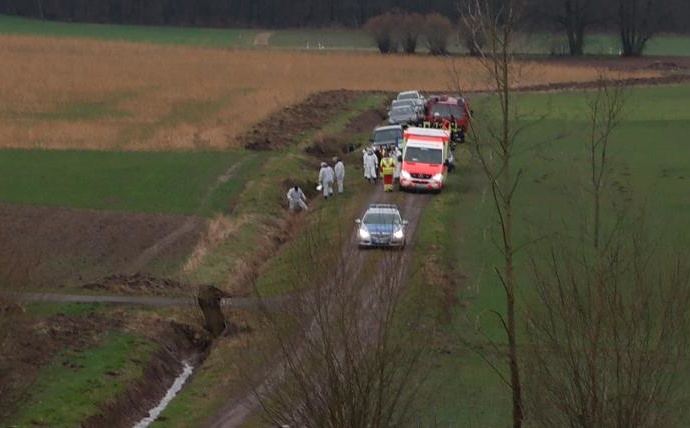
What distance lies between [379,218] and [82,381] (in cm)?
1257

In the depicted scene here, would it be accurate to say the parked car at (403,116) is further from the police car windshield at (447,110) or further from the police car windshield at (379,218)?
the police car windshield at (379,218)

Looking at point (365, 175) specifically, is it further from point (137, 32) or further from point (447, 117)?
point (137, 32)

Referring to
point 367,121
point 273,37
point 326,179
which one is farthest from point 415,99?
point 273,37

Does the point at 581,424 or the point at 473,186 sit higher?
the point at 581,424

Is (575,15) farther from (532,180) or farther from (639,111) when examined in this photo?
(532,180)

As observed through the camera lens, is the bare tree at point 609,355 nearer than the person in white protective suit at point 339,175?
Yes

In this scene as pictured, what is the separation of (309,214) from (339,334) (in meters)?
27.1

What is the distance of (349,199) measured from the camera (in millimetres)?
46562

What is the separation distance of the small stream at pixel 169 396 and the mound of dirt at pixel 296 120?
29615 mm

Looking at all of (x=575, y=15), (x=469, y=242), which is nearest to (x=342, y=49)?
(x=575, y=15)

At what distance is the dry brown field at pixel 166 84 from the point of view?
60656 mm

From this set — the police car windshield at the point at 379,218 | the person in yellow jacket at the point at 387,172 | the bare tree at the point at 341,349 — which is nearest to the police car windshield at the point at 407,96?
the person in yellow jacket at the point at 387,172

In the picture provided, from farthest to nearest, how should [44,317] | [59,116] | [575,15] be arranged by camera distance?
[575,15], [59,116], [44,317]

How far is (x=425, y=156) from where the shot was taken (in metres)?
48.9
